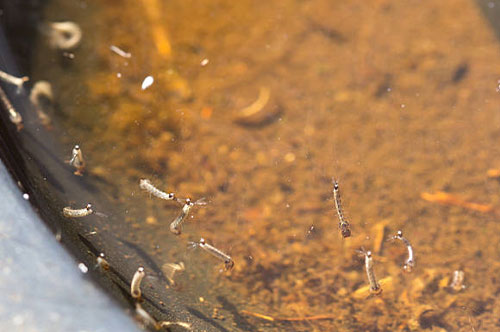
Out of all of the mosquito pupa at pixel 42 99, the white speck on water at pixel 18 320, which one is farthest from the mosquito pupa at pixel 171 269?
the mosquito pupa at pixel 42 99

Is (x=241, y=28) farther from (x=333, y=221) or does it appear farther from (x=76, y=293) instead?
(x=76, y=293)

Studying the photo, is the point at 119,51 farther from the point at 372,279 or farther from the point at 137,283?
the point at 372,279

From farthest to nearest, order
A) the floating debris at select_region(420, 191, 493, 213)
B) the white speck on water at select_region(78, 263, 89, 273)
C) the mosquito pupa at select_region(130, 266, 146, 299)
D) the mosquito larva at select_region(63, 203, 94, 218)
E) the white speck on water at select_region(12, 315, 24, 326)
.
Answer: the floating debris at select_region(420, 191, 493, 213) → the mosquito larva at select_region(63, 203, 94, 218) → the mosquito pupa at select_region(130, 266, 146, 299) → the white speck on water at select_region(78, 263, 89, 273) → the white speck on water at select_region(12, 315, 24, 326)

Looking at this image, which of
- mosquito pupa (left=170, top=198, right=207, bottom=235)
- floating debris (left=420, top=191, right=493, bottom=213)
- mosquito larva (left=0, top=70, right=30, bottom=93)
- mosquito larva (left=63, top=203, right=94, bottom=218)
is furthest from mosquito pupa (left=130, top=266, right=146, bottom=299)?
floating debris (left=420, top=191, right=493, bottom=213)

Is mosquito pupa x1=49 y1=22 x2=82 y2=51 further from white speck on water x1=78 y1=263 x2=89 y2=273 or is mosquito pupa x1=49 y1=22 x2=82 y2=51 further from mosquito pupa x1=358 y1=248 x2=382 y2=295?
mosquito pupa x1=358 y1=248 x2=382 y2=295

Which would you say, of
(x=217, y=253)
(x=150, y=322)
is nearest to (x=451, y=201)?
(x=217, y=253)

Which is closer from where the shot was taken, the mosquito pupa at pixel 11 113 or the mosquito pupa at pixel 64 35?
the mosquito pupa at pixel 11 113

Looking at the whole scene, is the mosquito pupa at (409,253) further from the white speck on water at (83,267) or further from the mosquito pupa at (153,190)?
the white speck on water at (83,267)
